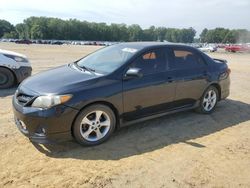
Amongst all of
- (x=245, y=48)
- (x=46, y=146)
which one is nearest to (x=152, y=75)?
(x=46, y=146)

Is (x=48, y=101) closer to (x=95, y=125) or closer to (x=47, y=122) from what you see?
(x=47, y=122)

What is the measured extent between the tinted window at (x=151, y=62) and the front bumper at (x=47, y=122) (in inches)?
60.9

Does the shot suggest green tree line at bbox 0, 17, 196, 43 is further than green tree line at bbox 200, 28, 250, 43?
Yes

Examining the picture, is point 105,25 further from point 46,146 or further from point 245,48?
point 46,146

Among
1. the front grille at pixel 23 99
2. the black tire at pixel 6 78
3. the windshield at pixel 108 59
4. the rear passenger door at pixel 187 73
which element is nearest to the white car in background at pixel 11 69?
the black tire at pixel 6 78

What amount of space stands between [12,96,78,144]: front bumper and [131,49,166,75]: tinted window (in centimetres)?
155

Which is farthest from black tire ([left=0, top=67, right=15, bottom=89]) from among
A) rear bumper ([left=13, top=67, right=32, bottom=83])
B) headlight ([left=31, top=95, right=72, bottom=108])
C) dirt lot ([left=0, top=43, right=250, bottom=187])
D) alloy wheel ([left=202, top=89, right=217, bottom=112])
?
alloy wheel ([left=202, top=89, right=217, bottom=112])

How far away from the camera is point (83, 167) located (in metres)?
4.16

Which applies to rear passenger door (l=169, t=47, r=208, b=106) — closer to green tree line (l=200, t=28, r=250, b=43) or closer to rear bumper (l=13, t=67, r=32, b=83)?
rear bumper (l=13, t=67, r=32, b=83)

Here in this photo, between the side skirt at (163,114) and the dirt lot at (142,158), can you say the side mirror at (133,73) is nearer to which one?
the side skirt at (163,114)

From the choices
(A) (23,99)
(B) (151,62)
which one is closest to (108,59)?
(B) (151,62)

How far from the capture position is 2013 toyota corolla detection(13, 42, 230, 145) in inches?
175

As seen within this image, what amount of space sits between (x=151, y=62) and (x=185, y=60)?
99 cm

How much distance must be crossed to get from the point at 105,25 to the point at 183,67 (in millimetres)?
153740
